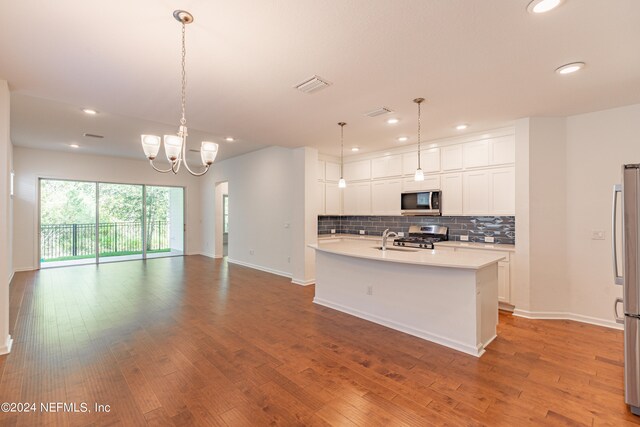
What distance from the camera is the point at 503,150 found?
169 inches

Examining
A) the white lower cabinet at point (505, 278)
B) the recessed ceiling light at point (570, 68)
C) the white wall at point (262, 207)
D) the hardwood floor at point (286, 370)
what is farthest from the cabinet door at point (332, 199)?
the recessed ceiling light at point (570, 68)

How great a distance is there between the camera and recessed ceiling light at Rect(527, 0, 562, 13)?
5.74 feet

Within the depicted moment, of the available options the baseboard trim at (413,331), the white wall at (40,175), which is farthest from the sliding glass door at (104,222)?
the baseboard trim at (413,331)

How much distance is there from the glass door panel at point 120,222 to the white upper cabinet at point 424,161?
7567 mm

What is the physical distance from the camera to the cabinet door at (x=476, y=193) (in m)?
4.48

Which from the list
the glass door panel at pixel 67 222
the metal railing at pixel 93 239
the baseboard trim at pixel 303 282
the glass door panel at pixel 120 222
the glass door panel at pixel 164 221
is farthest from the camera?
the glass door panel at pixel 164 221

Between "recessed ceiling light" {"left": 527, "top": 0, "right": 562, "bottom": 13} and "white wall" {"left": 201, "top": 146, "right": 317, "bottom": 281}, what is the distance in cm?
423

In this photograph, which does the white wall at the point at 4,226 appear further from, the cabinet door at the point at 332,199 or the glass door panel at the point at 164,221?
the glass door panel at the point at 164,221

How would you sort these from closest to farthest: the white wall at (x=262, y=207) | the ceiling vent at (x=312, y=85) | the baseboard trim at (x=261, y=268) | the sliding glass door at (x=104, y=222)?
the ceiling vent at (x=312, y=85), the white wall at (x=262, y=207), the baseboard trim at (x=261, y=268), the sliding glass door at (x=104, y=222)

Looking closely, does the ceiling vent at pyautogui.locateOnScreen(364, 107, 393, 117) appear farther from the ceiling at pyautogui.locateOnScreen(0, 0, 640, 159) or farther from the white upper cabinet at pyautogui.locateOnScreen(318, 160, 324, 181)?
the white upper cabinet at pyautogui.locateOnScreen(318, 160, 324, 181)

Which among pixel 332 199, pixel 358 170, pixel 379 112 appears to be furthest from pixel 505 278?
pixel 332 199

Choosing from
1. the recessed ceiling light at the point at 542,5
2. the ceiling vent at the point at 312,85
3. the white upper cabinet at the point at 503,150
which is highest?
→ the ceiling vent at the point at 312,85

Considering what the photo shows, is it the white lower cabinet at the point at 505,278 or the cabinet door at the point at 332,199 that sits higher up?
the cabinet door at the point at 332,199

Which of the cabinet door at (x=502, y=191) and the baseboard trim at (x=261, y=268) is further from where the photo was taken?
the baseboard trim at (x=261, y=268)
